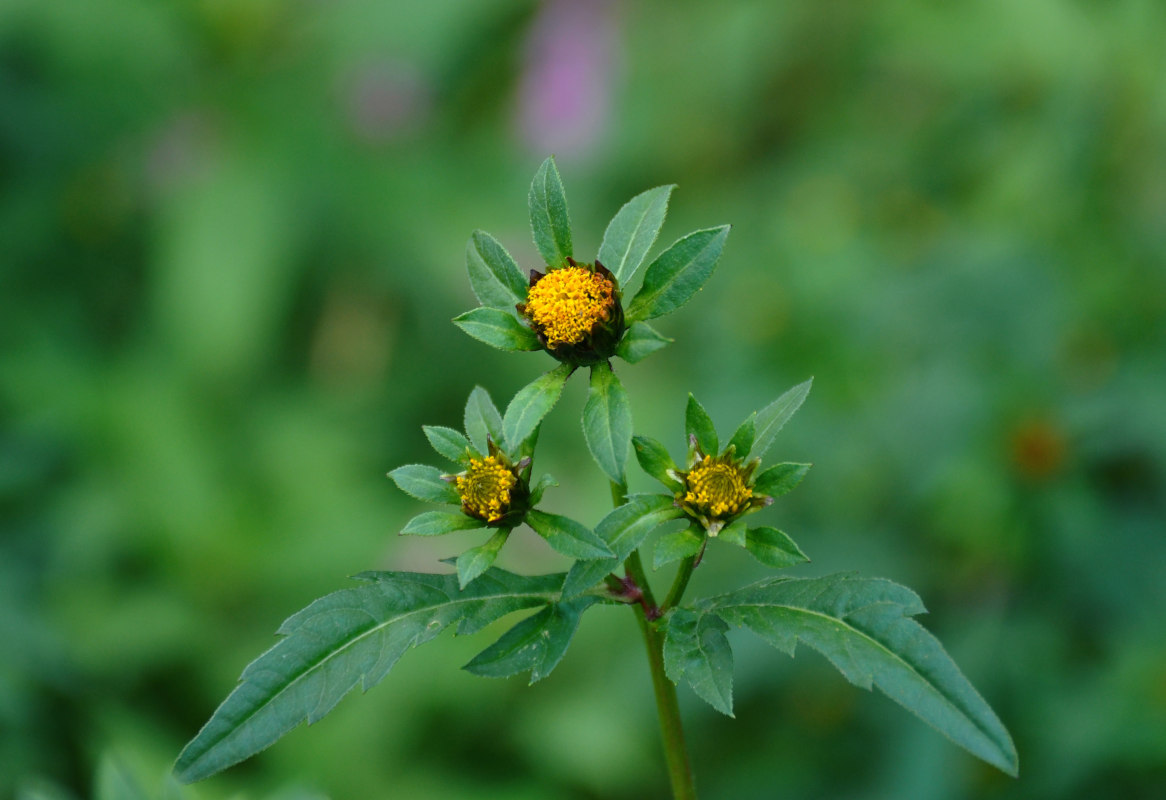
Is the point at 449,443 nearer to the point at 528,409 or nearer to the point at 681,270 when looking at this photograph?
the point at 528,409

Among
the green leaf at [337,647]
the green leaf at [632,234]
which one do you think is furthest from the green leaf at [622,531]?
the green leaf at [632,234]

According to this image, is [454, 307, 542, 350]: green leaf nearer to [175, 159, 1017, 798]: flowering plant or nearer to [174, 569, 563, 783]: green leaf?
[175, 159, 1017, 798]: flowering plant

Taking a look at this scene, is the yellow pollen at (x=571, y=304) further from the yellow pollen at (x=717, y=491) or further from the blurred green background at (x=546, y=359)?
the blurred green background at (x=546, y=359)

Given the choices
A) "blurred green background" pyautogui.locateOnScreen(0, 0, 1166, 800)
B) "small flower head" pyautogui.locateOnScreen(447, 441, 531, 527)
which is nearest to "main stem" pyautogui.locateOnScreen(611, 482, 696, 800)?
"small flower head" pyautogui.locateOnScreen(447, 441, 531, 527)

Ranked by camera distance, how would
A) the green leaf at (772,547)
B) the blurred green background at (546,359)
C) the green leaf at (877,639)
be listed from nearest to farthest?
the green leaf at (877,639)
the green leaf at (772,547)
the blurred green background at (546,359)

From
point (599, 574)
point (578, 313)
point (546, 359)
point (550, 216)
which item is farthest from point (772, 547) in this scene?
point (546, 359)

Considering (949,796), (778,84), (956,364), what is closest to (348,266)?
(778,84)
